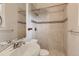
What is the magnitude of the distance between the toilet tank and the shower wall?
8.2 inches

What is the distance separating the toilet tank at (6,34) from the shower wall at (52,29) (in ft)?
0.68

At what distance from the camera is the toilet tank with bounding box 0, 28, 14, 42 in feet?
3.34

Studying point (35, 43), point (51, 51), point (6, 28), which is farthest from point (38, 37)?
point (6, 28)

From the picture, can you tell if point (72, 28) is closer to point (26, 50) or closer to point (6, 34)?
point (26, 50)

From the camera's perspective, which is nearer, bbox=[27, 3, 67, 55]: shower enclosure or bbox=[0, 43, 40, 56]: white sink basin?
A: bbox=[0, 43, 40, 56]: white sink basin

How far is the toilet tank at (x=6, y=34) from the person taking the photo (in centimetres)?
102

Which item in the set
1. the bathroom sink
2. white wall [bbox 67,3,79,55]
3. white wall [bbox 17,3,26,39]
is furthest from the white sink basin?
white wall [bbox 67,3,79,55]

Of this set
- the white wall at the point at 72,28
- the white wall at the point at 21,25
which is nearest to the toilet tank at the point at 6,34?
the white wall at the point at 21,25

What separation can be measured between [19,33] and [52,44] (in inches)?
11.7

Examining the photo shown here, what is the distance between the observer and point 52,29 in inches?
44.2

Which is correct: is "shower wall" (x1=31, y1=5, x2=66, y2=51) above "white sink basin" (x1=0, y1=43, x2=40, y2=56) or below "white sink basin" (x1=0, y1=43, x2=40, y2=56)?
above

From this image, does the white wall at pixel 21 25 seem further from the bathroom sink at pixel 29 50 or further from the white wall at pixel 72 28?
the white wall at pixel 72 28

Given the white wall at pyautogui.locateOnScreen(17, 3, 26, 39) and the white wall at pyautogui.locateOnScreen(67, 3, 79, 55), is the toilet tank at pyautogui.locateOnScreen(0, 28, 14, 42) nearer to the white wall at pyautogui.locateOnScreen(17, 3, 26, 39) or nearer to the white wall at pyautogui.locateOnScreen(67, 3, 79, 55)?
the white wall at pyautogui.locateOnScreen(17, 3, 26, 39)

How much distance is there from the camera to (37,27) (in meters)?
1.12
